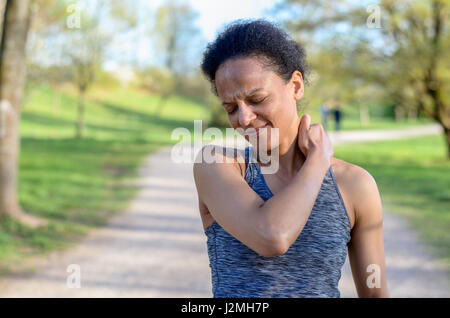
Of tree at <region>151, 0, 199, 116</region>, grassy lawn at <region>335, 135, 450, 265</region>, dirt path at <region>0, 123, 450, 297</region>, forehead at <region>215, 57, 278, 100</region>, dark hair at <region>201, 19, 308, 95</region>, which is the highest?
tree at <region>151, 0, 199, 116</region>

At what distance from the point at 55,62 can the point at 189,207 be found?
42.6 ft

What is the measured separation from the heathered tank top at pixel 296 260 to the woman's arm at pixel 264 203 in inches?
3.3

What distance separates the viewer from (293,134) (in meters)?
1.79

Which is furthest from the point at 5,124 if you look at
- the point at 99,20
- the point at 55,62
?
the point at 99,20

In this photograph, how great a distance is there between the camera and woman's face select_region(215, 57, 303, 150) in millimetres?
1632

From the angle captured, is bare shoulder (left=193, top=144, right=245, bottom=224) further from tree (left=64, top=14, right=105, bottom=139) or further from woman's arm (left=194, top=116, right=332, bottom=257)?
tree (left=64, top=14, right=105, bottom=139)

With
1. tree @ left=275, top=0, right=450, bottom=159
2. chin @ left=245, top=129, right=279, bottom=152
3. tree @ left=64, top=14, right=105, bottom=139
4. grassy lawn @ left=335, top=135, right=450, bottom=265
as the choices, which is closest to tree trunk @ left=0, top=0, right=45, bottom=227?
grassy lawn @ left=335, top=135, right=450, bottom=265

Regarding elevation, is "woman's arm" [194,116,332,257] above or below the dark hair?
below

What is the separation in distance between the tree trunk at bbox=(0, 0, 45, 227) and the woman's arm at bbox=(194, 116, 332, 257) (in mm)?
5816

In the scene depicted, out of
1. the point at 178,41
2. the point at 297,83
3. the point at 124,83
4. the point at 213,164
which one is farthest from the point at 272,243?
the point at 178,41

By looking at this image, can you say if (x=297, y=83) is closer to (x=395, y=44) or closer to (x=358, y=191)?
(x=358, y=191)

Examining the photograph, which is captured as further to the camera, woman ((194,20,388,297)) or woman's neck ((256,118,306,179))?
woman's neck ((256,118,306,179))

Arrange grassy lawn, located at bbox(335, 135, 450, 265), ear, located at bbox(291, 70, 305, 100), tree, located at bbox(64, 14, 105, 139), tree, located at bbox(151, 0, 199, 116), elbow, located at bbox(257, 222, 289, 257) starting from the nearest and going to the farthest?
1. elbow, located at bbox(257, 222, 289, 257)
2. ear, located at bbox(291, 70, 305, 100)
3. grassy lawn, located at bbox(335, 135, 450, 265)
4. tree, located at bbox(64, 14, 105, 139)
5. tree, located at bbox(151, 0, 199, 116)

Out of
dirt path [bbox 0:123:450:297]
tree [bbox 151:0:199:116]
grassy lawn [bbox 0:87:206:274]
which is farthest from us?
tree [bbox 151:0:199:116]
